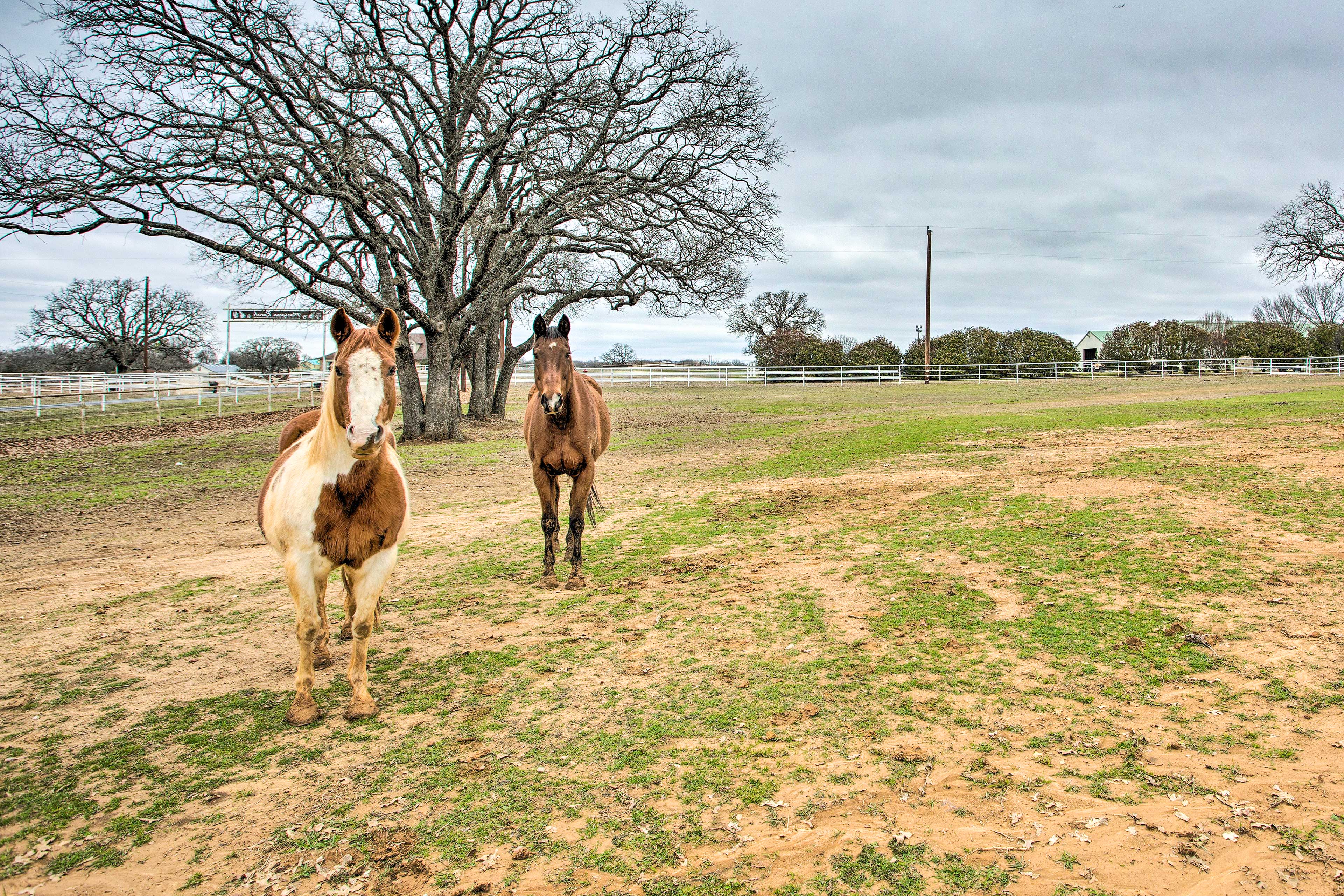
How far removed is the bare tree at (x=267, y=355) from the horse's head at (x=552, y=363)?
6637 cm

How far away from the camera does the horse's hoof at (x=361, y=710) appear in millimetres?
3730

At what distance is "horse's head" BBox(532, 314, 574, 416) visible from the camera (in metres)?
5.48

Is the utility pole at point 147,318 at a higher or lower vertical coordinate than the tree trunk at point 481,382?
higher

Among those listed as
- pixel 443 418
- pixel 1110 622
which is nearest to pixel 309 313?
pixel 443 418

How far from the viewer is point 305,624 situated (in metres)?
3.78

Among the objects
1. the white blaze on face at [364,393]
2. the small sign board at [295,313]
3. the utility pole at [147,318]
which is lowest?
the white blaze on face at [364,393]

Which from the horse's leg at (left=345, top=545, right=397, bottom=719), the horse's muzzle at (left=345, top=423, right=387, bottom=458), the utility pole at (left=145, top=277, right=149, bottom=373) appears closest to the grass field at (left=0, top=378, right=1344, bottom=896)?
the horse's leg at (left=345, top=545, right=397, bottom=719)

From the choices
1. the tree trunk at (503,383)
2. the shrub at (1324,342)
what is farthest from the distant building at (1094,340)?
the tree trunk at (503,383)

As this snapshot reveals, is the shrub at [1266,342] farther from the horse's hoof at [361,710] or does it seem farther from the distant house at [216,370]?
the distant house at [216,370]

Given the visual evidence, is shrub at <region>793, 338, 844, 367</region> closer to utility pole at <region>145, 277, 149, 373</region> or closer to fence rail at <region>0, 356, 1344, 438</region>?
fence rail at <region>0, 356, 1344, 438</region>

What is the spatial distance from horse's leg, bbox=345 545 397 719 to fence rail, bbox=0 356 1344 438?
23587mm

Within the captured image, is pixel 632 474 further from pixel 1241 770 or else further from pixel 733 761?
pixel 1241 770

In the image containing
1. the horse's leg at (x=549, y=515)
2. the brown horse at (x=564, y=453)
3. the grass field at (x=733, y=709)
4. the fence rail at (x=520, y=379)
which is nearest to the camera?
the grass field at (x=733, y=709)

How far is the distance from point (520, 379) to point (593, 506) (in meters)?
42.0
